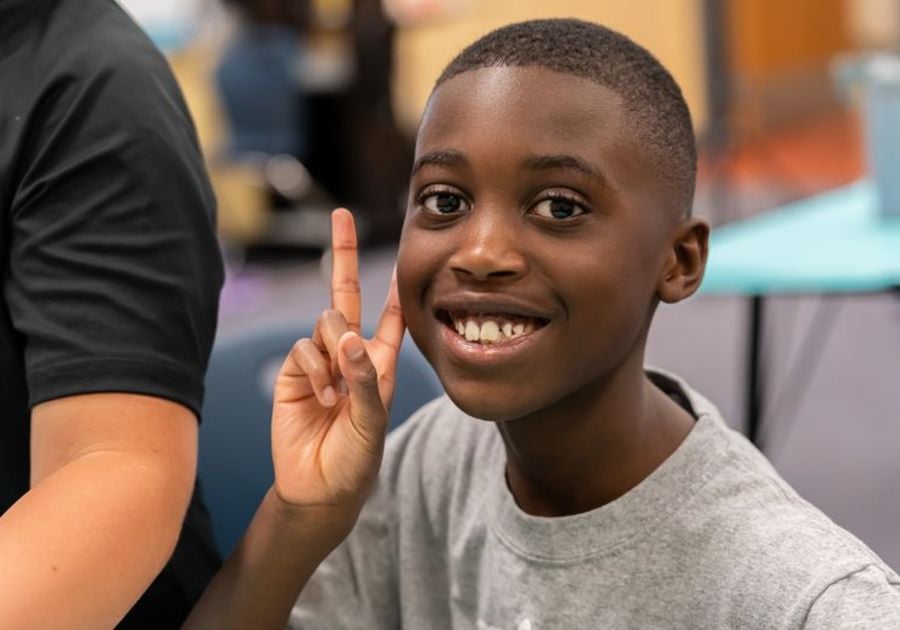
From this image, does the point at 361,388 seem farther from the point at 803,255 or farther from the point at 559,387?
the point at 803,255

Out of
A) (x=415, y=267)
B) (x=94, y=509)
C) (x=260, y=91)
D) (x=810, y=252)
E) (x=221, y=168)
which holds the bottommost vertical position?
(x=221, y=168)

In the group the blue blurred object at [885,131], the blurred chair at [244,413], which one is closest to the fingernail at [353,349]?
the blurred chair at [244,413]

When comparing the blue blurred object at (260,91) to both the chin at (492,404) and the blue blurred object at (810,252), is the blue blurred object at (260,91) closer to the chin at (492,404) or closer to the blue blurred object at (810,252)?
the blue blurred object at (810,252)

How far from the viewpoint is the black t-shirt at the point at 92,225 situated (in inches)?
37.3

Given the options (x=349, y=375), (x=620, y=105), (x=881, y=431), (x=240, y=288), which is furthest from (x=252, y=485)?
(x=240, y=288)

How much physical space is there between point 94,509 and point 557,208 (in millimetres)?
358

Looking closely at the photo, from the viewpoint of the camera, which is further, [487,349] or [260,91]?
[260,91]

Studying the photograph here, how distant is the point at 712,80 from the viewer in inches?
191

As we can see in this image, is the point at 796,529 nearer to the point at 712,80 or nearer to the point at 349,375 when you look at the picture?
the point at 349,375

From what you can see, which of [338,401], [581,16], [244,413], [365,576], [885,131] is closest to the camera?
[338,401]

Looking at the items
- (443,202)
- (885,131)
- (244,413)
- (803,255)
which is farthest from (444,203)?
(885,131)

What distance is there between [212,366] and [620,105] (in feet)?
2.56

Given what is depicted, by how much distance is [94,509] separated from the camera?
885mm

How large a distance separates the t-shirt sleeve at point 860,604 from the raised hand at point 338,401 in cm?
32
